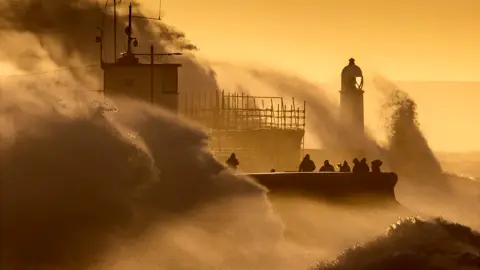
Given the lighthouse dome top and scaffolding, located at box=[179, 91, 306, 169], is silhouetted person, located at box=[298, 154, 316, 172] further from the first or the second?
the lighthouse dome top

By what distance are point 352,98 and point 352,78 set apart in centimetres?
124

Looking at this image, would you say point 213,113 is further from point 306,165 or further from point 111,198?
point 111,198

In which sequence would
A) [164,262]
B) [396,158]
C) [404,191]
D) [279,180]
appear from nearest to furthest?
[164,262], [279,180], [404,191], [396,158]

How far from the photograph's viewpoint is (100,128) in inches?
1676

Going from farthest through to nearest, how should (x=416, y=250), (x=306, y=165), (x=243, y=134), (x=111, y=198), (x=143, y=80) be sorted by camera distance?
(x=243, y=134)
(x=143, y=80)
(x=306, y=165)
(x=416, y=250)
(x=111, y=198)

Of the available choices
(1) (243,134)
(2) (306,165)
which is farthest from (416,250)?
(1) (243,134)

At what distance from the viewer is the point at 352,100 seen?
89188 mm

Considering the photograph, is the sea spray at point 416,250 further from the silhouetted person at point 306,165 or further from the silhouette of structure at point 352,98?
the silhouette of structure at point 352,98

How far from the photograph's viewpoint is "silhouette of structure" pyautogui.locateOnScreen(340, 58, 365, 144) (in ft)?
293

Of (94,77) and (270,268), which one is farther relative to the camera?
(94,77)

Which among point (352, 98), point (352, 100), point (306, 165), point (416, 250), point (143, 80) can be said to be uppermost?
point (143, 80)

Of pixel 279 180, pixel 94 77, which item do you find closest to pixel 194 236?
pixel 279 180

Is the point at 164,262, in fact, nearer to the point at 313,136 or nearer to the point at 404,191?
the point at 404,191

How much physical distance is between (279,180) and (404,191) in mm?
28860
